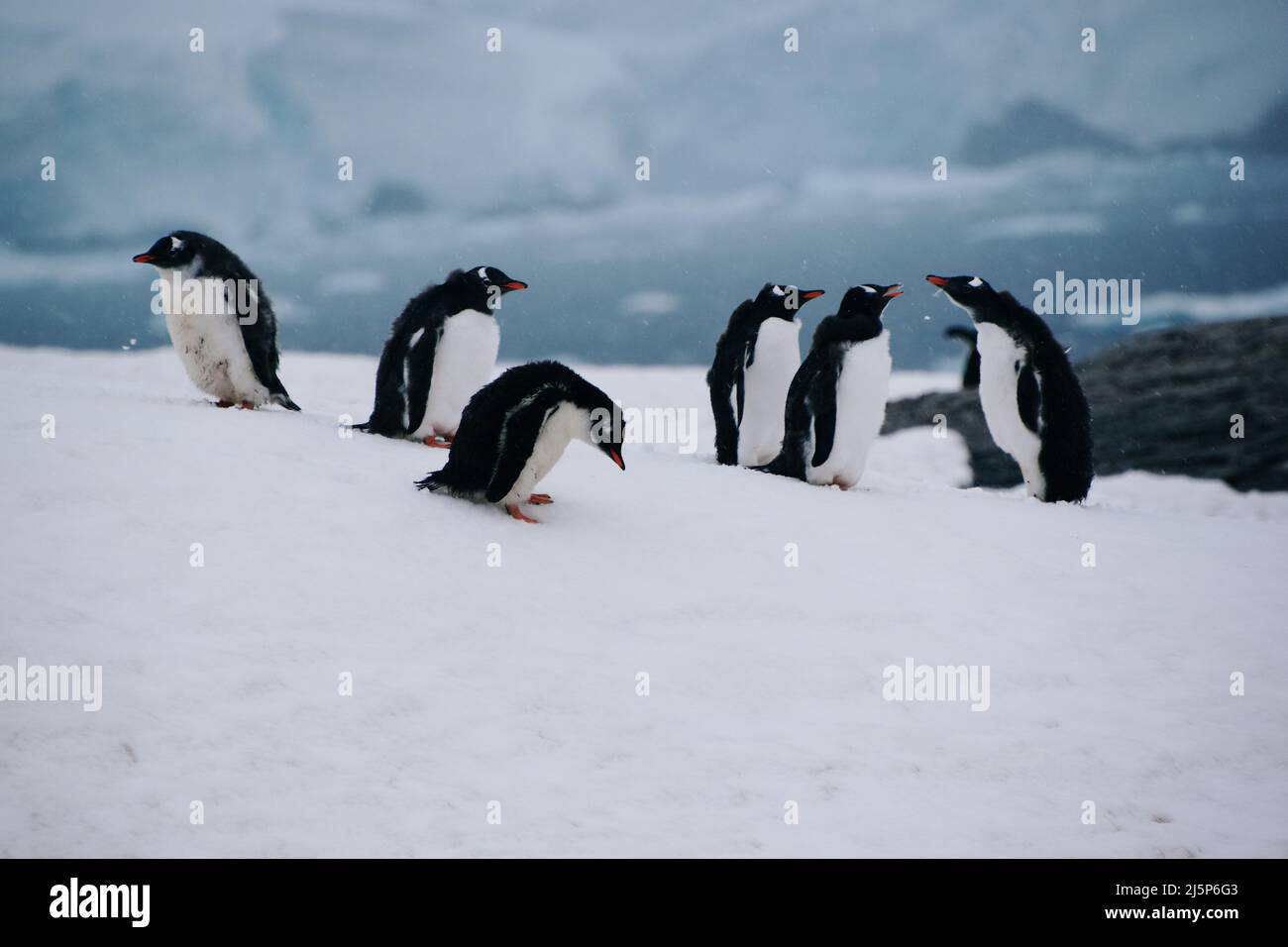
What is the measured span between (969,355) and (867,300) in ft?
34.3

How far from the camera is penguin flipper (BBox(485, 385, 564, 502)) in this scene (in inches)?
177

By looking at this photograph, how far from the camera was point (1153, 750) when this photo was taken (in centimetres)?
362

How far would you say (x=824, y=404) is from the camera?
259 inches

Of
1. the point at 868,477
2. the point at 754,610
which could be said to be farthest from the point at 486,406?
the point at 868,477

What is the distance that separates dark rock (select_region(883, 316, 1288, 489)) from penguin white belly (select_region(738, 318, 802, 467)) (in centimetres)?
541

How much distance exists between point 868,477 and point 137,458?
16.1 ft

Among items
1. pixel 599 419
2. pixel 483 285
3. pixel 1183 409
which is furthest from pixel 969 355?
pixel 599 419

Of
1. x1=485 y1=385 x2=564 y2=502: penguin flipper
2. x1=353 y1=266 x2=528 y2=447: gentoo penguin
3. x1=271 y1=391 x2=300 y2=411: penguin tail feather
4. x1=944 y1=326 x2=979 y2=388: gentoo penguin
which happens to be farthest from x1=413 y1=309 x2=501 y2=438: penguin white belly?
x1=944 y1=326 x2=979 y2=388: gentoo penguin

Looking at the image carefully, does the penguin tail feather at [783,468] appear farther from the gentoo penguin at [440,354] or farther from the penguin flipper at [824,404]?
the gentoo penguin at [440,354]

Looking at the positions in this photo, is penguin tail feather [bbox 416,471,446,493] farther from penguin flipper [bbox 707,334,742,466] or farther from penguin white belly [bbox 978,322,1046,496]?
penguin white belly [bbox 978,322,1046,496]

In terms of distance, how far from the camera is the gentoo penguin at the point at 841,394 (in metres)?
6.57

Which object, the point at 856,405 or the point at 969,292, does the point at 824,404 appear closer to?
the point at 856,405
